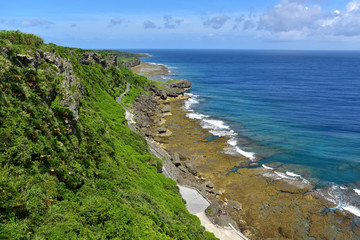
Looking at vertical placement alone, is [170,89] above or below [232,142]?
above

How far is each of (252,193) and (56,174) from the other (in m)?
31.3

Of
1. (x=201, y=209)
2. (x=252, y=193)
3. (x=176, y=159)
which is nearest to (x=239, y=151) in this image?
(x=252, y=193)

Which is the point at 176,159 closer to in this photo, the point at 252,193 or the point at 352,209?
the point at 252,193

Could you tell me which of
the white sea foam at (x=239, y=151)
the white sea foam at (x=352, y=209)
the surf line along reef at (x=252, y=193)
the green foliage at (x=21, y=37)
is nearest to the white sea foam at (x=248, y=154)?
the white sea foam at (x=239, y=151)

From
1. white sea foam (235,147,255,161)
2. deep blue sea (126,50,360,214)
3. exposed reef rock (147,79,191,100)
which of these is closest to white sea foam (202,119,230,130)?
deep blue sea (126,50,360,214)

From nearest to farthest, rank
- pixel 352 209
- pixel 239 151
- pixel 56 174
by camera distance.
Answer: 1. pixel 56 174
2. pixel 352 209
3. pixel 239 151

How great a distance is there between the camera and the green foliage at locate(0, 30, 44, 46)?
21.9m

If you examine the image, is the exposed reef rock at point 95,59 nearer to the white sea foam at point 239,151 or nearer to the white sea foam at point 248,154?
the white sea foam at point 239,151

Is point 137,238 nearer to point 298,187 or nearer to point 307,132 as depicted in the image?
point 298,187

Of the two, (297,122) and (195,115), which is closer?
(297,122)

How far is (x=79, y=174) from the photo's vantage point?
730 inches

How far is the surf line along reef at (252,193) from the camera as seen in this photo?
30.0 m

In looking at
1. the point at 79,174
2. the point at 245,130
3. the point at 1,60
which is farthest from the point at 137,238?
the point at 245,130

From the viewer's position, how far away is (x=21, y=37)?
22.8m
